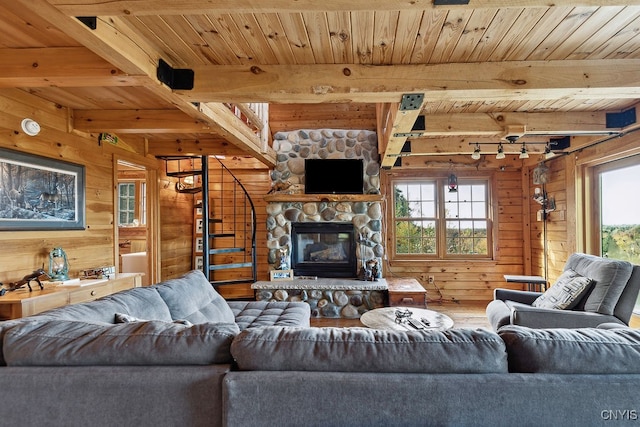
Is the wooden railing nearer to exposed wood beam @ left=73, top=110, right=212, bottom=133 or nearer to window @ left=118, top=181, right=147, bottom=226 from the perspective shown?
exposed wood beam @ left=73, top=110, right=212, bottom=133

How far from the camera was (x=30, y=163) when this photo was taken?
8.61 feet

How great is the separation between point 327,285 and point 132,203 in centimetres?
432

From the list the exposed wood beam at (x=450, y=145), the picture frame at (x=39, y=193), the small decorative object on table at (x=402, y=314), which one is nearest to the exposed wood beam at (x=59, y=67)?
the picture frame at (x=39, y=193)

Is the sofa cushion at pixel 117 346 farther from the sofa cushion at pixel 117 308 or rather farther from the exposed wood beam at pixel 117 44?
the exposed wood beam at pixel 117 44

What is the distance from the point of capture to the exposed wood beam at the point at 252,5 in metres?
1.26

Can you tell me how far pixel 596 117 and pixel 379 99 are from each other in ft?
8.59

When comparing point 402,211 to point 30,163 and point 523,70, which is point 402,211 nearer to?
point 523,70

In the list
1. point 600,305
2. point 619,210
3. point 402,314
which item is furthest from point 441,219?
point 402,314

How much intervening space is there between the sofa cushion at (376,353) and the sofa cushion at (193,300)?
122 centimetres

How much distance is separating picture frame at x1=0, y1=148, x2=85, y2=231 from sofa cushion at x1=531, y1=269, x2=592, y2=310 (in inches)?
177

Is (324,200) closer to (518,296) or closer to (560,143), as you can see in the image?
(518,296)

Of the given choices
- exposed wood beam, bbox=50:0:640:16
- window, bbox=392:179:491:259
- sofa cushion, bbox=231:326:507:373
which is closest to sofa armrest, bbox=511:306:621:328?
sofa cushion, bbox=231:326:507:373

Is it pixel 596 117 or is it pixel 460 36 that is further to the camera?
pixel 596 117

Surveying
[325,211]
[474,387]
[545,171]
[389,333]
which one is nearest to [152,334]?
[389,333]
